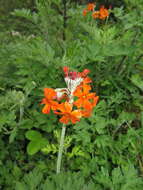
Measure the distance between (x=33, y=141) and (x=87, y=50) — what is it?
0.83 meters

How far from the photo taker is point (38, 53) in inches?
70.4

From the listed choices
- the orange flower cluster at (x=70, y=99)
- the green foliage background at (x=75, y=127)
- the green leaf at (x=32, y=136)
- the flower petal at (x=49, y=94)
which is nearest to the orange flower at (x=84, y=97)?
the orange flower cluster at (x=70, y=99)

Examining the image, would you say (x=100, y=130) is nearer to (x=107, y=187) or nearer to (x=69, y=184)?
(x=107, y=187)

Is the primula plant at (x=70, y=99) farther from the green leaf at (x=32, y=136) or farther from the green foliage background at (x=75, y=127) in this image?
the green leaf at (x=32, y=136)

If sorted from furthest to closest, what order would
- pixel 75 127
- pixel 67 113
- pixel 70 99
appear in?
pixel 75 127 → pixel 70 99 → pixel 67 113

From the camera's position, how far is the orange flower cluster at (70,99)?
110cm

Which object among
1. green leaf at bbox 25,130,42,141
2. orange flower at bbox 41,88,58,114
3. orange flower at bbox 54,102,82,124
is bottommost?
green leaf at bbox 25,130,42,141

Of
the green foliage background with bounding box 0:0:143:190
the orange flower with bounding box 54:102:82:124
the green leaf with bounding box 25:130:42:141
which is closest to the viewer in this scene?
the orange flower with bounding box 54:102:82:124

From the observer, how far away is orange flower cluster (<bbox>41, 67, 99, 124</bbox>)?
1.10 metres

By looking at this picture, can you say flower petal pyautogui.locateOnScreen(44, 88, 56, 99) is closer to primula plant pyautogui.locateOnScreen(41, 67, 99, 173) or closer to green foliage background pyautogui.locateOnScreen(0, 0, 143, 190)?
primula plant pyautogui.locateOnScreen(41, 67, 99, 173)

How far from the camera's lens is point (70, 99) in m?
1.22

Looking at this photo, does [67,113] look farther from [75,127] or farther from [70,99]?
[75,127]

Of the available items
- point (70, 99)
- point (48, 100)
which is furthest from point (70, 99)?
point (48, 100)

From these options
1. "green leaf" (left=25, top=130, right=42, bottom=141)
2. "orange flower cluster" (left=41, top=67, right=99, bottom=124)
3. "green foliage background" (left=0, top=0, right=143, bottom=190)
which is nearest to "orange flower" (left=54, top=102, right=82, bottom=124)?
"orange flower cluster" (left=41, top=67, right=99, bottom=124)
